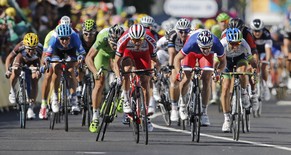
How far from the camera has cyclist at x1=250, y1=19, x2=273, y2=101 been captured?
89.3 ft

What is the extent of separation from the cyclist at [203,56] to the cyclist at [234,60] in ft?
1.08

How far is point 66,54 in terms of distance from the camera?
22281mm

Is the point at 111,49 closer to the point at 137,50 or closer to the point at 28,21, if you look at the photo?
the point at 137,50

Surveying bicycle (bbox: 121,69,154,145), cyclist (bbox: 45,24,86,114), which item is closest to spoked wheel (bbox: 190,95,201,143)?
bicycle (bbox: 121,69,154,145)

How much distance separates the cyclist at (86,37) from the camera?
75.1 feet

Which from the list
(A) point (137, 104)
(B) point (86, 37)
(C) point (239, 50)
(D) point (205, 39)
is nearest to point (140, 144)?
(A) point (137, 104)

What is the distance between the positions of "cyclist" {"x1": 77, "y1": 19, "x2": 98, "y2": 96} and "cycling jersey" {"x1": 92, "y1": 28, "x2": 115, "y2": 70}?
1.27 meters

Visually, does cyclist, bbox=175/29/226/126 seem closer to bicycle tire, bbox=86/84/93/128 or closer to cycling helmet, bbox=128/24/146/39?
cycling helmet, bbox=128/24/146/39

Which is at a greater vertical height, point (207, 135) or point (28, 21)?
point (28, 21)

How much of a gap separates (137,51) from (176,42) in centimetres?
394

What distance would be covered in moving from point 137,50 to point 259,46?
331 inches

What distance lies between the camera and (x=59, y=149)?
57.8ft

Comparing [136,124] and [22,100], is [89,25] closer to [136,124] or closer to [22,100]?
[22,100]

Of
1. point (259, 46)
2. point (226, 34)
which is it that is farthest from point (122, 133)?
point (259, 46)
